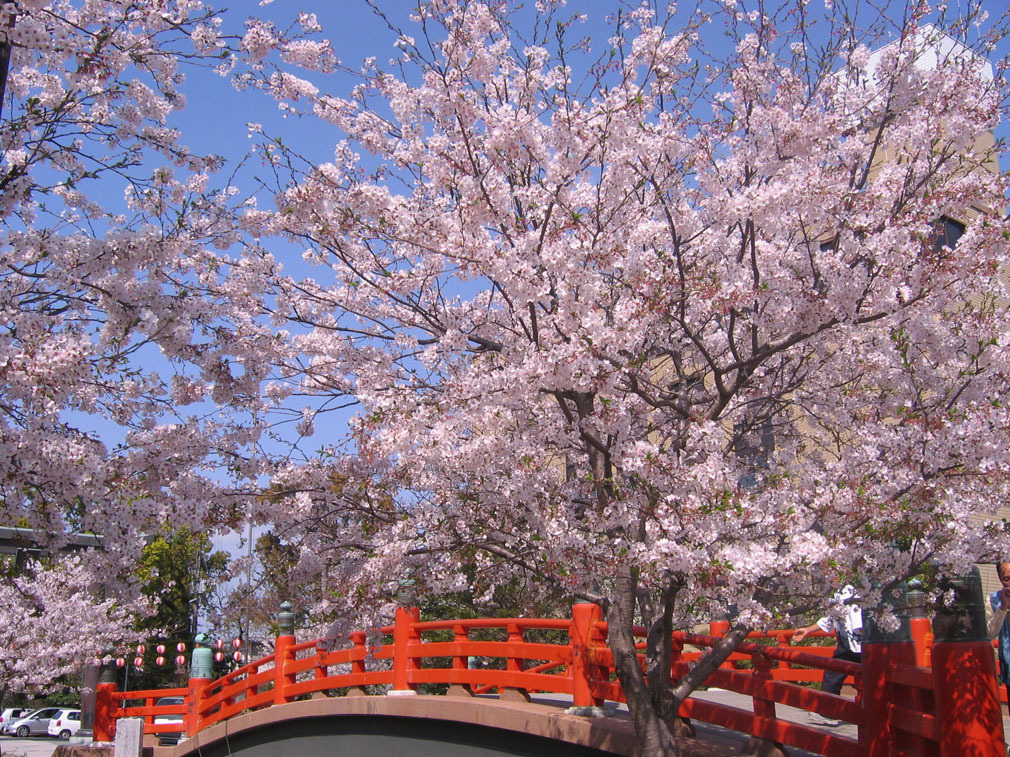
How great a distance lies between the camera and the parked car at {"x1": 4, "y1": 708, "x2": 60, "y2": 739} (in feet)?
125

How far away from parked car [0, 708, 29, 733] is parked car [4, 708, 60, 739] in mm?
174

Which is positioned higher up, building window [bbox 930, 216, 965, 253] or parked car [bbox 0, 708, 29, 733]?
building window [bbox 930, 216, 965, 253]

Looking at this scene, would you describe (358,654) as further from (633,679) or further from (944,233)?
(944,233)

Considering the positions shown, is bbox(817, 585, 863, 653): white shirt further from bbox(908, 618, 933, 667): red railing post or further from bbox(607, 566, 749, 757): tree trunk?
bbox(607, 566, 749, 757): tree trunk

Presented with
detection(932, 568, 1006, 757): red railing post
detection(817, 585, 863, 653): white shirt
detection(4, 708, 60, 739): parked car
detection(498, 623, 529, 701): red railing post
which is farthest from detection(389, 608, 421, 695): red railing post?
detection(4, 708, 60, 739): parked car

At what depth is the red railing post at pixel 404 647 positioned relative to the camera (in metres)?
10.7

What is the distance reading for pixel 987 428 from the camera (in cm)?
622

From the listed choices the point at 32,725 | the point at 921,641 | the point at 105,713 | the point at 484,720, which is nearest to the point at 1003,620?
the point at 921,641

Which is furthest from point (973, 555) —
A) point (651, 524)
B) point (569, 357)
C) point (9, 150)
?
point (9, 150)

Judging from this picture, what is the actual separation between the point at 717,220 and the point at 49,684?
2167cm

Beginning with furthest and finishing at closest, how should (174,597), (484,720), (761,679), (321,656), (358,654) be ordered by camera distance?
(174,597)
(321,656)
(358,654)
(484,720)
(761,679)

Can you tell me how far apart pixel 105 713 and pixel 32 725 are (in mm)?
26061

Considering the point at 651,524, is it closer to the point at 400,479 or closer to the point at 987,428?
the point at 987,428

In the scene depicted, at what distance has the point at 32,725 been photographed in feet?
126
